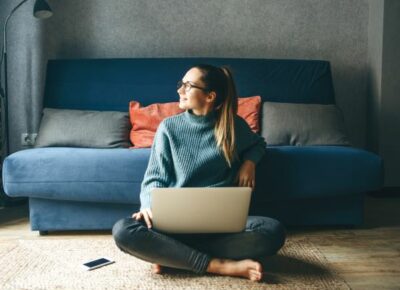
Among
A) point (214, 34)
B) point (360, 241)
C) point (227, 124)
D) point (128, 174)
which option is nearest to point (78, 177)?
point (128, 174)

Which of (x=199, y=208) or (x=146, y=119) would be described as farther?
(x=146, y=119)

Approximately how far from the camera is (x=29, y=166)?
7.66 feet

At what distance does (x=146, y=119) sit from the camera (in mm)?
2789

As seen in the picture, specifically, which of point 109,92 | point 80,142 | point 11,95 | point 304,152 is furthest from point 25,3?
point 304,152

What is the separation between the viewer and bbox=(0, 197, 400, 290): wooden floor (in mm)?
1861

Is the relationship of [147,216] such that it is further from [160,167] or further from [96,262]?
[96,262]

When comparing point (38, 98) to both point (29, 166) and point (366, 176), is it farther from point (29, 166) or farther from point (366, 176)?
point (366, 176)

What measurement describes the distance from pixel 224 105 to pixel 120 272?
0.79 m

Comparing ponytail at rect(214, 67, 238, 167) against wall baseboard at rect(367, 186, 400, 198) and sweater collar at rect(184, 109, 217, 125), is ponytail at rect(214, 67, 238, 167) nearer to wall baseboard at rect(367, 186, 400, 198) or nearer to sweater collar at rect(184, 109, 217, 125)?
sweater collar at rect(184, 109, 217, 125)

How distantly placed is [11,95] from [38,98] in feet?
0.57

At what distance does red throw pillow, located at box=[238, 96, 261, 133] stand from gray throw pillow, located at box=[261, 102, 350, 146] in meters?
0.04

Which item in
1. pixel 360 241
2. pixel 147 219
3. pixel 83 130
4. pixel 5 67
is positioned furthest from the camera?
pixel 5 67

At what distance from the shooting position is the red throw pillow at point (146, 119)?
2.74 m

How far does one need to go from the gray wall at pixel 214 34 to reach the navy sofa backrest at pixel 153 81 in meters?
0.26
